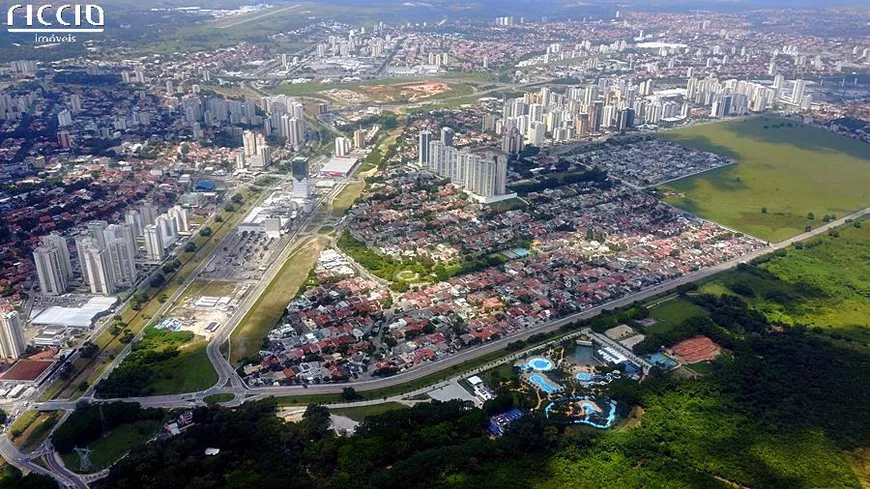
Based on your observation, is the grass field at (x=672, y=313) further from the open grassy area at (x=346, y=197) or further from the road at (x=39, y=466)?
the road at (x=39, y=466)

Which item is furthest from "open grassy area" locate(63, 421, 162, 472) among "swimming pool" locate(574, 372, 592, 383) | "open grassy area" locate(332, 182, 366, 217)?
"open grassy area" locate(332, 182, 366, 217)

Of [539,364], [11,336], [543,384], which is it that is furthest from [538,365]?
[11,336]

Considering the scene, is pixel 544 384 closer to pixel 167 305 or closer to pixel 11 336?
pixel 167 305

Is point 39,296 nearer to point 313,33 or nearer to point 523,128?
point 523,128

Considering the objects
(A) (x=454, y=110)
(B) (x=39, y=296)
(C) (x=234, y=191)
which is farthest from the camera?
(A) (x=454, y=110)

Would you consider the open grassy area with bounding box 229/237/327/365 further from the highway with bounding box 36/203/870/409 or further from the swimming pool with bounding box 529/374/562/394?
the swimming pool with bounding box 529/374/562/394

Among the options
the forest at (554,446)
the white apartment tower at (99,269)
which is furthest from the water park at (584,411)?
the white apartment tower at (99,269)

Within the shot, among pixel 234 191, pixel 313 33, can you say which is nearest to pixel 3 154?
pixel 234 191
